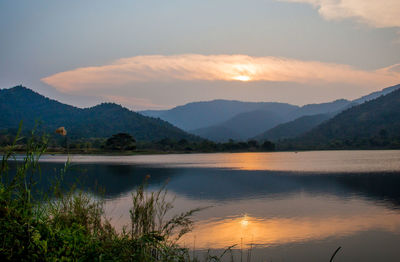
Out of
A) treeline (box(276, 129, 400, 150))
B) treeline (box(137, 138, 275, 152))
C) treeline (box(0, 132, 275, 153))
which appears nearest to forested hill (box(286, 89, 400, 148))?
treeline (box(276, 129, 400, 150))

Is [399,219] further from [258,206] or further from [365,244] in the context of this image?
[258,206]

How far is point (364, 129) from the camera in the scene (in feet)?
486

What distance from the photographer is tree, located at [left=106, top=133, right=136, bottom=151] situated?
413ft

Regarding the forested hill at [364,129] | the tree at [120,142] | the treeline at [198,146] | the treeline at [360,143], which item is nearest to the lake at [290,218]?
the tree at [120,142]

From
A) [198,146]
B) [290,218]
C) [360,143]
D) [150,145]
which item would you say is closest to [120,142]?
[150,145]

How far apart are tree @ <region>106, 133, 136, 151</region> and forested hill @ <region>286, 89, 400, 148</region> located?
73.8 metres

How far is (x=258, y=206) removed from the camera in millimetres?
25000

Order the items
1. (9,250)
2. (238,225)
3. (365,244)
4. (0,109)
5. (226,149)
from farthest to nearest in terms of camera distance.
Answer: (0,109)
(226,149)
(238,225)
(365,244)
(9,250)

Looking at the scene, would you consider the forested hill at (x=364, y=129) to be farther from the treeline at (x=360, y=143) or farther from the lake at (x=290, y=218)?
the lake at (x=290, y=218)

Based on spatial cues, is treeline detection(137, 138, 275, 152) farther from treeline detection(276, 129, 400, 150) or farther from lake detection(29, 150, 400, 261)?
lake detection(29, 150, 400, 261)

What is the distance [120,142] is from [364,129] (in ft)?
315

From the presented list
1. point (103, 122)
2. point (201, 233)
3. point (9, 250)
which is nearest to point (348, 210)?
point (201, 233)

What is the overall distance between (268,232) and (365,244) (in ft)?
13.7

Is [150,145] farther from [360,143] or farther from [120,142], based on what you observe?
[360,143]
